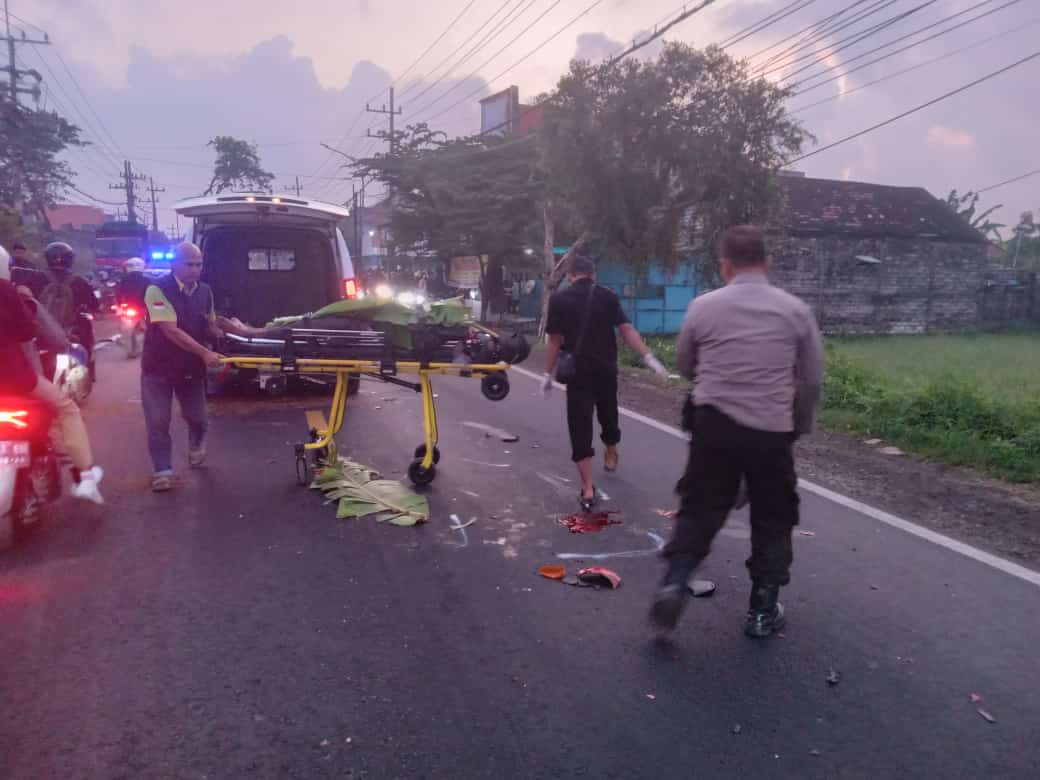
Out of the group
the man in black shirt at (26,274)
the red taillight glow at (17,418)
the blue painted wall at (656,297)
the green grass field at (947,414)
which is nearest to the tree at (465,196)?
the blue painted wall at (656,297)

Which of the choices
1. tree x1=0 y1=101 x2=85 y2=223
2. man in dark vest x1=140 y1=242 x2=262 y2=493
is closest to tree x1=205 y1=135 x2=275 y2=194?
tree x1=0 y1=101 x2=85 y2=223

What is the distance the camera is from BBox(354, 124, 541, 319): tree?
83.6 ft

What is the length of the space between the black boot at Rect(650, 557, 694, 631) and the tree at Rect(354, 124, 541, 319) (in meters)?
21.9

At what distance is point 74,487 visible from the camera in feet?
17.7

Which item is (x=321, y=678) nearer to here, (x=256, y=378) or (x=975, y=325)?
(x=256, y=378)

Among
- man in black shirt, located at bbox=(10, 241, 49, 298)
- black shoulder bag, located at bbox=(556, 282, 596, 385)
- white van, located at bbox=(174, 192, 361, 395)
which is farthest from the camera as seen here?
white van, located at bbox=(174, 192, 361, 395)

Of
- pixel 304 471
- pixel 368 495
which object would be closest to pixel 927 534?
pixel 368 495

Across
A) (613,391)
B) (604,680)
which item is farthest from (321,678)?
(613,391)

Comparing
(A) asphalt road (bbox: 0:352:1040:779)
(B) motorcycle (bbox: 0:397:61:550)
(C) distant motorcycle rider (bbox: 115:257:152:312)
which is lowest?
(A) asphalt road (bbox: 0:352:1040:779)

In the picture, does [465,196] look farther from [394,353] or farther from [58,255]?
[394,353]

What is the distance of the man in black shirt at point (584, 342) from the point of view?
19.5 ft

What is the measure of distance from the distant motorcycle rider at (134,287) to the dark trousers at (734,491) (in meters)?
9.66

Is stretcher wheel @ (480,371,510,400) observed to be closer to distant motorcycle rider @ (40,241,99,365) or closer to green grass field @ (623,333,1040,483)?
green grass field @ (623,333,1040,483)

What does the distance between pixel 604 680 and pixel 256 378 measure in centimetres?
790
